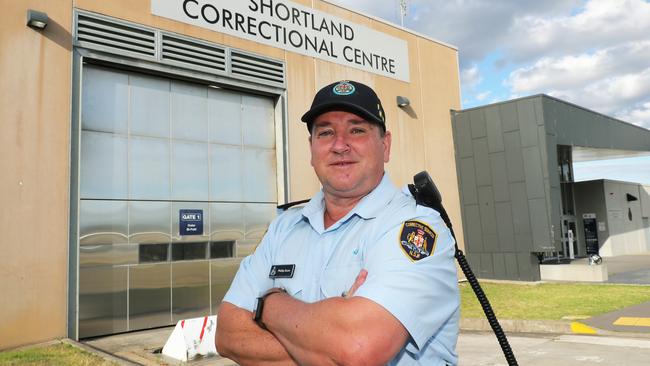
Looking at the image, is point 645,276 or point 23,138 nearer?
point 23,138

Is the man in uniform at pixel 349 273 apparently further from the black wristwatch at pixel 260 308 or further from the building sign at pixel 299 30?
the building sign at pixel 299 30

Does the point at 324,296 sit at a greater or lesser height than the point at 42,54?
lesser

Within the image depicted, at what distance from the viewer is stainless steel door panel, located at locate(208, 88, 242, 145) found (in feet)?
37.2

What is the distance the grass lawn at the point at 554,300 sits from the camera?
9219 millimetres

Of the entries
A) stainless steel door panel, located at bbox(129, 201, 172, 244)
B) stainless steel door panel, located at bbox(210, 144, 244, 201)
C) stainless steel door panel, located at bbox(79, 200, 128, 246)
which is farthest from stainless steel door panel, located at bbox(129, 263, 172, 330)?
stainless steel door panel, located at bbox(210, 144, 244, 201)

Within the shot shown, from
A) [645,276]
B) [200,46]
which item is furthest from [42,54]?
[645,276]

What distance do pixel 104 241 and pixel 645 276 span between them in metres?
15.6

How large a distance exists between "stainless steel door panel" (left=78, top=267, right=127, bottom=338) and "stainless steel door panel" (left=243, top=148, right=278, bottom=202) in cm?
360

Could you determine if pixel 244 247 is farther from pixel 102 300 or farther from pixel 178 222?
pixel 102 300

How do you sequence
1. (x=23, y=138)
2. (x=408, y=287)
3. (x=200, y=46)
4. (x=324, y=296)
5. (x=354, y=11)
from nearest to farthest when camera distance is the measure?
(x=408, y=287) < (x=324, y=296) < (x=23, y=138) < (x=200, y=46) < (x=354, y=11)

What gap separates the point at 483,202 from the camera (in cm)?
1600

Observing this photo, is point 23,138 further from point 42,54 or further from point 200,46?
point 200,46

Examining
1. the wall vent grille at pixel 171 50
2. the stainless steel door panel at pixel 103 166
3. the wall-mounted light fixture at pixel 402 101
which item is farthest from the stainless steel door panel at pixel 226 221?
the wall-mounted light fixture at pixel 402 101

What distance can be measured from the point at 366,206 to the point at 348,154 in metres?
0.25
